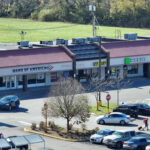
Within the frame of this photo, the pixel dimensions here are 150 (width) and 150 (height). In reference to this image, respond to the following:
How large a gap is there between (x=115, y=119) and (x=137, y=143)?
9628 millimetres

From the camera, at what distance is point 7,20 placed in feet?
408

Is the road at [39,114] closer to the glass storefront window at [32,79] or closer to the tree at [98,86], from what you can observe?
the tree at [98,86]

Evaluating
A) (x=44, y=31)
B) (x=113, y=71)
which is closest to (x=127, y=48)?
(x=113, y=71)

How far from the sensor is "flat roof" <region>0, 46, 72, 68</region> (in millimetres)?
63719

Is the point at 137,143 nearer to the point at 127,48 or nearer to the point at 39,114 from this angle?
the point at 39,114

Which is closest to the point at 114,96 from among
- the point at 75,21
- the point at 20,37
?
the point at 20,37

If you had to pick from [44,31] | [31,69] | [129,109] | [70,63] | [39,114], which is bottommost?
[39,114]

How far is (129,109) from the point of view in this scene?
5262cm

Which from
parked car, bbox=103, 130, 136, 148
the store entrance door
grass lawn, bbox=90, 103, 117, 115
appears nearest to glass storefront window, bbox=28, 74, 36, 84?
the store entrance door

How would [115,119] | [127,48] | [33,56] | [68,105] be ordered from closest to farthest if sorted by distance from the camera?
[68,105] → [115,119] → [33,56] → [127,48]

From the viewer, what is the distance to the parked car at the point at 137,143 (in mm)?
39281

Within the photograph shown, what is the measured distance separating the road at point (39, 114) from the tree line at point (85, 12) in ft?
189

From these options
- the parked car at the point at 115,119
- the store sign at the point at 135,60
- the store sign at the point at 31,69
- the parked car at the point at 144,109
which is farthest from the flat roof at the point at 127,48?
the parked car at the point at 115,119

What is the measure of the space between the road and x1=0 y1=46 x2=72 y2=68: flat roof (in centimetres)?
355
